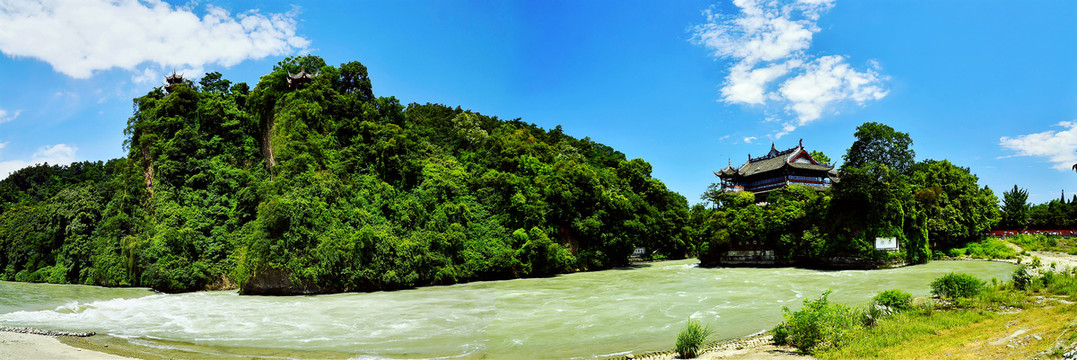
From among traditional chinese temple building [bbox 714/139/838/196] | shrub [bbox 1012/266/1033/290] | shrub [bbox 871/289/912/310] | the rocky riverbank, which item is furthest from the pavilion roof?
the rocky riverbank

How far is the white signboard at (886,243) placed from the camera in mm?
30141

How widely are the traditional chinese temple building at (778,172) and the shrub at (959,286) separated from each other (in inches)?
1213

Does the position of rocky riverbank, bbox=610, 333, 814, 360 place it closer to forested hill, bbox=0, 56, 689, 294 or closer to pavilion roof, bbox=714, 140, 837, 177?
forested hill, bbox=0, 56, 689, 294

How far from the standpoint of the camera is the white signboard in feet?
98.9

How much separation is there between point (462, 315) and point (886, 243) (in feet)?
86.4

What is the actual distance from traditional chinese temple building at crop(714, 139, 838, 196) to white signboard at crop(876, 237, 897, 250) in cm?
1183

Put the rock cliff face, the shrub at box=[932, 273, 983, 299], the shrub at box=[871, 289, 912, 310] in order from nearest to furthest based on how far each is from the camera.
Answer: the shrub at box=[871, 289, 912, 310] < the shrub at box=[932, 273, 983, 299] < the rock cliff face

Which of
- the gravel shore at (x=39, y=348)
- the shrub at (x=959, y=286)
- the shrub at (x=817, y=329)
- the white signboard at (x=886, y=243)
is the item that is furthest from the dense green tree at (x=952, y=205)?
the gravel shore at (x=39, y=348)

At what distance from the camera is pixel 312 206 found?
25.6 m

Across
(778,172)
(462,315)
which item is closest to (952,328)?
(462,315)

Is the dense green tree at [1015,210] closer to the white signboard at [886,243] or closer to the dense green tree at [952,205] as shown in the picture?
the dense green tree at [952,205]

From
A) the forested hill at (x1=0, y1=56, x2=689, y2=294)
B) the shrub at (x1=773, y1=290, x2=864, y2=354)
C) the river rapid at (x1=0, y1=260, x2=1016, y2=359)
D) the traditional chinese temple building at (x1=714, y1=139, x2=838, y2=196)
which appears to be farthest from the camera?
the traditional chinese temple building at (x1=714, y1=139, x2=838, y2=196)

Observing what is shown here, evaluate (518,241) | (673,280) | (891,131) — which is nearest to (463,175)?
(518,241)

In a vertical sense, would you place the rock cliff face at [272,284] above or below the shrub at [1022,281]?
below
